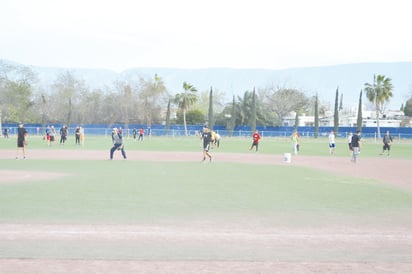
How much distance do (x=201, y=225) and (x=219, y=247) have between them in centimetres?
168

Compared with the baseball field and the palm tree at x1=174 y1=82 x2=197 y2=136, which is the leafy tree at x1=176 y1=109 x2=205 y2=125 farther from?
the baseball field

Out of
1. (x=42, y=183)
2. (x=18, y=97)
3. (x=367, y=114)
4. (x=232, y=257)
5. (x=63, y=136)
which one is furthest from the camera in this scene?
(x=367, y=114)

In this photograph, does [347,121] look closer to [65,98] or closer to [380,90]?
[380,90]

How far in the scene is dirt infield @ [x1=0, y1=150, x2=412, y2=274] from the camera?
21.9ft

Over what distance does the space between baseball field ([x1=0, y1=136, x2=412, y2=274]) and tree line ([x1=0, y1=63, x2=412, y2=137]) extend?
65.4 meters

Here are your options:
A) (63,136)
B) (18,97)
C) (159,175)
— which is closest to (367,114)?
(18,97)

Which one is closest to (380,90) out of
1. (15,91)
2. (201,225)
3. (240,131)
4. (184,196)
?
(240,131)

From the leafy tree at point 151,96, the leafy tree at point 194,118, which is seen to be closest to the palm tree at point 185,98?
the leafy tree at point 194,118

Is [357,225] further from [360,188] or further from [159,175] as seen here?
[159,175]

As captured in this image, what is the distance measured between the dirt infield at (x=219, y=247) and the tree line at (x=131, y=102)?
71233 mm

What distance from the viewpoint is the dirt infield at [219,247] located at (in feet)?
21.9

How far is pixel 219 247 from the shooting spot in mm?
7758

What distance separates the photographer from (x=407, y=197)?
13.6 meters

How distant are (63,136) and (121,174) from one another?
26.5 m
